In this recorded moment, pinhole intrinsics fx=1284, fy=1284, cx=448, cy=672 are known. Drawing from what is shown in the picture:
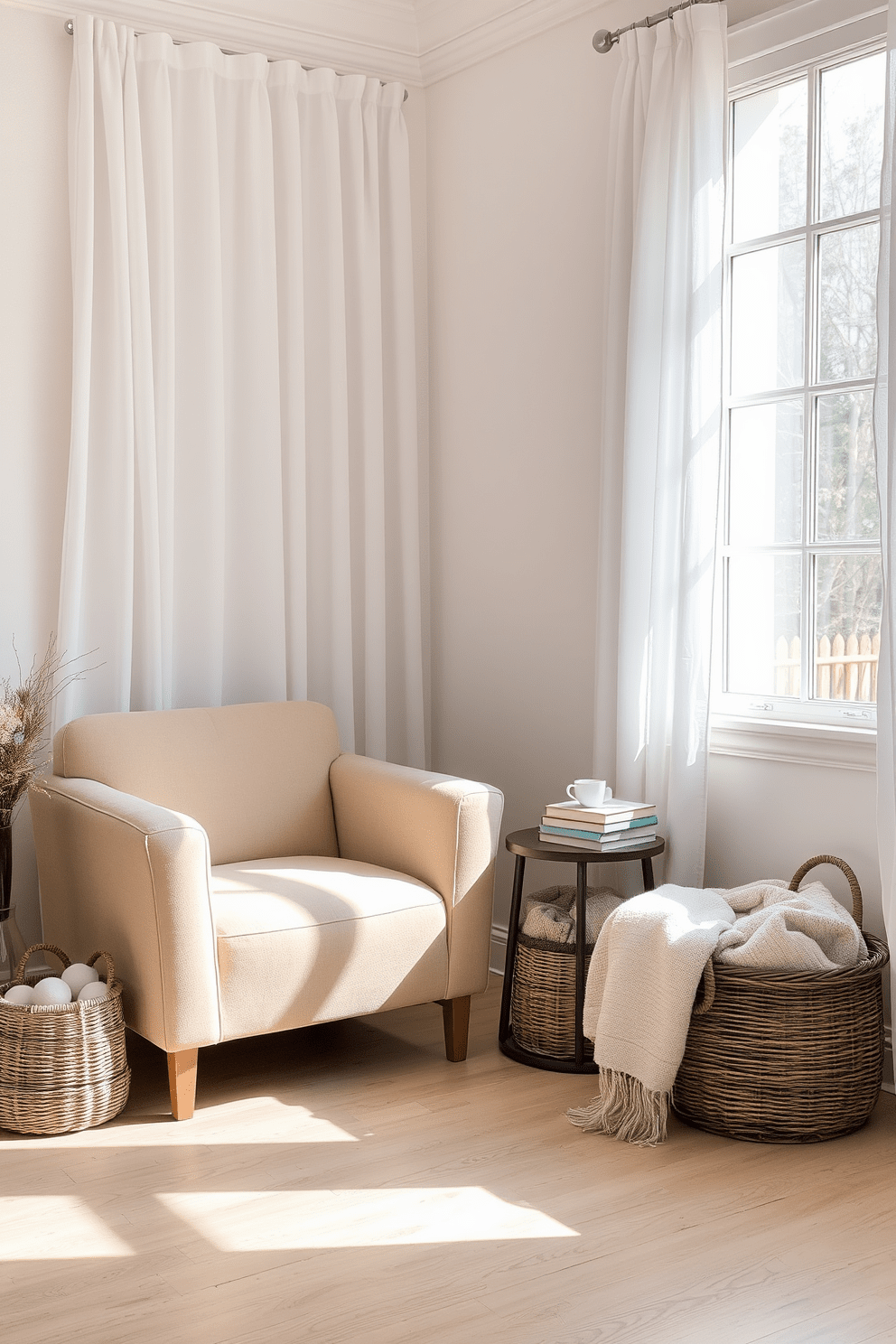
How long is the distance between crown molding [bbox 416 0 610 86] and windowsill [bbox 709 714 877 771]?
6.33ft

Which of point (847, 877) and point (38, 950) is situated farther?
point (38, 950)

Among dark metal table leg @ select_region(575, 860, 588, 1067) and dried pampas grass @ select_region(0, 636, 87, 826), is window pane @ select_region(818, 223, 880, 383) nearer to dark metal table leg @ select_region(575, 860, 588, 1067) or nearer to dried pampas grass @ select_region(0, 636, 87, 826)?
dark metal table leg @ select_region(575, 860, 588, 1067)

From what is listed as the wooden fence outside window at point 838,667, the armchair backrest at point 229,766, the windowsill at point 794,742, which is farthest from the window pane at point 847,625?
the armchair backrest at point 229,766

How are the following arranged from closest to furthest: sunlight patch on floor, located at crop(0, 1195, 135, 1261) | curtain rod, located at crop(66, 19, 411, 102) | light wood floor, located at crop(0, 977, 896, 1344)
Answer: light wood floor, located at crop(0, 977, 896, 1344), sunlight patch on floor, located at crop(0, 1195, 135, 1261), curtain rod, located at crop(66, 19, 411, 102)

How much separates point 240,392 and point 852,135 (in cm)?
175

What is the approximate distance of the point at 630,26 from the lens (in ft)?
10.4

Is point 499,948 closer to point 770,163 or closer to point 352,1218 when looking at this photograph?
point 352,1218

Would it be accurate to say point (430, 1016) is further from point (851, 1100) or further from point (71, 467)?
point (71, 467)

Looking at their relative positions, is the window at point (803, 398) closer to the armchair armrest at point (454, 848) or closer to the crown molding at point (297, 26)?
the armchair armrest at point (454, 848)

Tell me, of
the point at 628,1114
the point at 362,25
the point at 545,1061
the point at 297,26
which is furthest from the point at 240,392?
the point at 628,1114

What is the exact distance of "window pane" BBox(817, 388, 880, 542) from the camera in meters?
2.87

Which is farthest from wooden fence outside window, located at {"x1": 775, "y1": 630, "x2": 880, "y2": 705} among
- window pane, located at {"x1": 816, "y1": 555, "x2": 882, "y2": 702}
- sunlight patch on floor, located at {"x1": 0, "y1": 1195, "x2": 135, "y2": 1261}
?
sunlight patch on floor, located at {"x1": 0, "y1": 1195, "x2": 135, "y2": 1261}

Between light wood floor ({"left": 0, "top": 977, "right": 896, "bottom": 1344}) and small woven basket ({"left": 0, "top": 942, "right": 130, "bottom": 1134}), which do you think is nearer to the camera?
light wood floor ({"left": 0, "top": 977, "right": 896, "bottom": 1344})

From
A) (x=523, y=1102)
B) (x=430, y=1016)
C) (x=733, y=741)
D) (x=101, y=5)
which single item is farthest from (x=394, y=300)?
(x=523, y=1102)
